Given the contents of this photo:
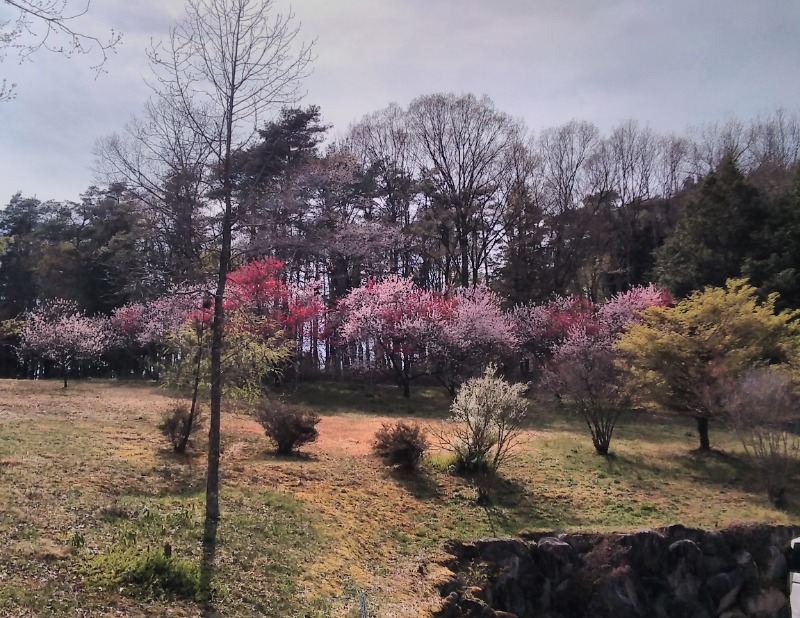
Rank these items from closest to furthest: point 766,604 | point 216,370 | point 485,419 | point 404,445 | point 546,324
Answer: point 216,370 < point 766,604 < point 485,419 < point 404,445 < point 546,324

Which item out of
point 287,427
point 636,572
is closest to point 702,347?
point 636,572

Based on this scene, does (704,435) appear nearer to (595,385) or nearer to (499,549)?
(595,385)

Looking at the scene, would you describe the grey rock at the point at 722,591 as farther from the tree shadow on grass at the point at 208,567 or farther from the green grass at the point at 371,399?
the green grass at the point at 371,399

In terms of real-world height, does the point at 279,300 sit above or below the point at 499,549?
above

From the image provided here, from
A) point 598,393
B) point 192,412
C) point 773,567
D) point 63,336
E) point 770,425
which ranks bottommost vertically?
point 773,567

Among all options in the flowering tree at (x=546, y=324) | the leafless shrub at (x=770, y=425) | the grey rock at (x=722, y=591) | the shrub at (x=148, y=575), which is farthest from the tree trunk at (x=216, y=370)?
the flowering tree at (x=546, y=324)

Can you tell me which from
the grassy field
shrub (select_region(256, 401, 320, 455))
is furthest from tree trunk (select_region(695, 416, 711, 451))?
shrub (select_region(256, 401, 320, 455))

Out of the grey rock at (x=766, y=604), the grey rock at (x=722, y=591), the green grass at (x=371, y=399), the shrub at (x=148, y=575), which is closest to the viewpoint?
the shrub at (x=148, y=575)

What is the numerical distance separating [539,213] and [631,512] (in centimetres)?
2803

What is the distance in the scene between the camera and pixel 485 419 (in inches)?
564

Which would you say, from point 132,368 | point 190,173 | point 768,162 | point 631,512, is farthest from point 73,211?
point 768,162

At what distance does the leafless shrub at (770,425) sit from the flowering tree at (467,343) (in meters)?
13.3

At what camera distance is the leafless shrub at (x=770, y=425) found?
13984mm

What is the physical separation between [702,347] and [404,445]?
9.65 m
